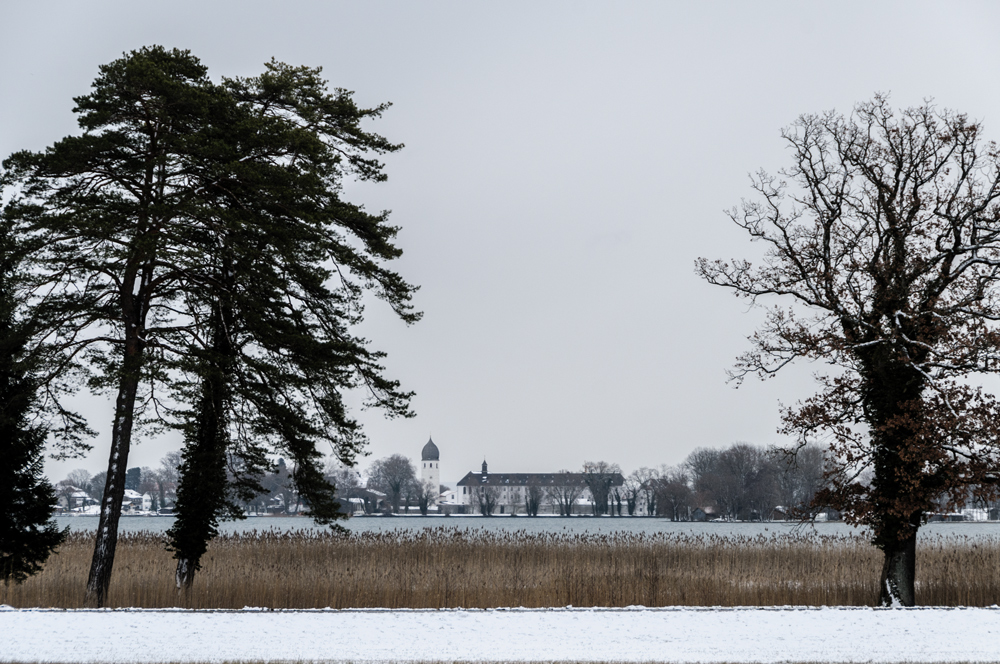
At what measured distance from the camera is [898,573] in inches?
642

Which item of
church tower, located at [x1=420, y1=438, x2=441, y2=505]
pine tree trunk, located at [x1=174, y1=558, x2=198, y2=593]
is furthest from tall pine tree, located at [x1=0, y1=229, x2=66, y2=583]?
church tower, located at [x1=420, y1=438, x2=441, y2=505]

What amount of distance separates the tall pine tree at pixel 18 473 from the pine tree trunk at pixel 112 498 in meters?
1.50

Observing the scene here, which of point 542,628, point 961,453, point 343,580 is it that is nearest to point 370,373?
point 343,580

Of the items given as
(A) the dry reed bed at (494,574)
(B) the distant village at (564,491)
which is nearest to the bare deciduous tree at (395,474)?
(B) the distant village at (564,491)

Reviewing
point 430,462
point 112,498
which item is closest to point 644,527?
point 112,498

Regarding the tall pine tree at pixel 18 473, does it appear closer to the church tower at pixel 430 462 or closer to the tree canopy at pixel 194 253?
the tree canopy at pixel 194 253

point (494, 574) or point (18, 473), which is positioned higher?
point (18, 473)

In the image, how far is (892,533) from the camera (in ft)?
53.7

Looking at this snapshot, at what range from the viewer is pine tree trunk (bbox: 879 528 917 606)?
16.1m

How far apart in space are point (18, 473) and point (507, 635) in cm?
1158

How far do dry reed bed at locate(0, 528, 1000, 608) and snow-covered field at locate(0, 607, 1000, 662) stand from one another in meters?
3.05

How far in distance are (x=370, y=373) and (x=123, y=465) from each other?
510 centimetres

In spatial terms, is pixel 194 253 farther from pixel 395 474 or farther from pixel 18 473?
pixel 395 474

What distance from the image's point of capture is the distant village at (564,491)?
87.0 metres
